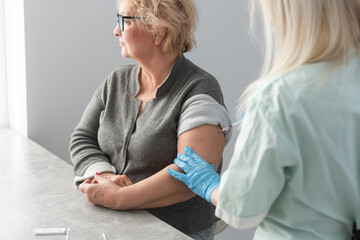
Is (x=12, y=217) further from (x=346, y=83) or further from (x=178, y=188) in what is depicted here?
(x=346, y=83)

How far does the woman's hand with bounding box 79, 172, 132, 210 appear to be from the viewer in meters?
1.55

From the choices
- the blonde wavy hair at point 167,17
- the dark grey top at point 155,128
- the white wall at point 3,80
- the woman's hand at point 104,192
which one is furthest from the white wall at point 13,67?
the woman's hand at point 104,192

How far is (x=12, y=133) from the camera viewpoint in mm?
2594

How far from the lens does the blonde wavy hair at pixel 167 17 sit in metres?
1.70

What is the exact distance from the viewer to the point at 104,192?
1561 mm

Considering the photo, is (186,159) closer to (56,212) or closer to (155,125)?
(155,125)

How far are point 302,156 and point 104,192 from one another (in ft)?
2.60

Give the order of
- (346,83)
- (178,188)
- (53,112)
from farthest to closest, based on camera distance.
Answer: (53,112) < (178,188) < (346,83)

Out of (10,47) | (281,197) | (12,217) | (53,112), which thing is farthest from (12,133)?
(281,197)

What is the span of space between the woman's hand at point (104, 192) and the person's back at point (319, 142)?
0.70m

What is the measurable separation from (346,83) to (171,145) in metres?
0.83

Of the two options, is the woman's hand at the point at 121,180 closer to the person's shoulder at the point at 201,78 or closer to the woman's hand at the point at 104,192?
the woman's hand at the point at 104,192

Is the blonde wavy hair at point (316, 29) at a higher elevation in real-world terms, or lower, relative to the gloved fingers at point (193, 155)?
higher

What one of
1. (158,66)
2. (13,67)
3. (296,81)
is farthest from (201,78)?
(13,67)
